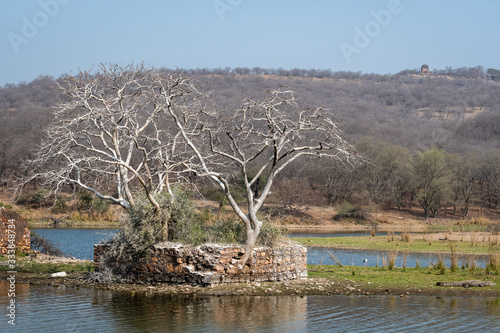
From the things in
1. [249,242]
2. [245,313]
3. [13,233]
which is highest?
[249,242]

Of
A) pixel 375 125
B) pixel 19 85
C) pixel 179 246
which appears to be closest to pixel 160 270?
pixel 179 246

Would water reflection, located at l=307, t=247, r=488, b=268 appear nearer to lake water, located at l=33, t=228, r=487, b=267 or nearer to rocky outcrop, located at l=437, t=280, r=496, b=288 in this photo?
lake water, located at l=33, t=228, r=487, b=267

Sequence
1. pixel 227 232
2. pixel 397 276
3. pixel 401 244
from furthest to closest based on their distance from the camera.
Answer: pixel 401 244, pixel 397 276, pixel 227 232

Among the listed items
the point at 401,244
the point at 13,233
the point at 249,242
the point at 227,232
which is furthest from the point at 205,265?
the point at 401,244

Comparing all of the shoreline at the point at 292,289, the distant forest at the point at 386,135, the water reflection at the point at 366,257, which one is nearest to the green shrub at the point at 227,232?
the shoreline at the point at 292,289

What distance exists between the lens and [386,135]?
291 feet

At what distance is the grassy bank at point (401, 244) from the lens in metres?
26.5

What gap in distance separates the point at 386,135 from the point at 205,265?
76880 millimetres

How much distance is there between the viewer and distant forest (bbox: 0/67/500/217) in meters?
58.9

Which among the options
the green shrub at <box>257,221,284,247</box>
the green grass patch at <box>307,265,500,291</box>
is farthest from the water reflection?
the green shrub at <box>257,221,284,247</box>

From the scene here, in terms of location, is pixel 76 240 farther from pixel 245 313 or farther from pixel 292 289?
pixel 245 313

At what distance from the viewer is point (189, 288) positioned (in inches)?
587

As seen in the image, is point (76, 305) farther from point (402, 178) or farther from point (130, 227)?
point (402, 178)

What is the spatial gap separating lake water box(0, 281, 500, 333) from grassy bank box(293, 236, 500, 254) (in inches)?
480
